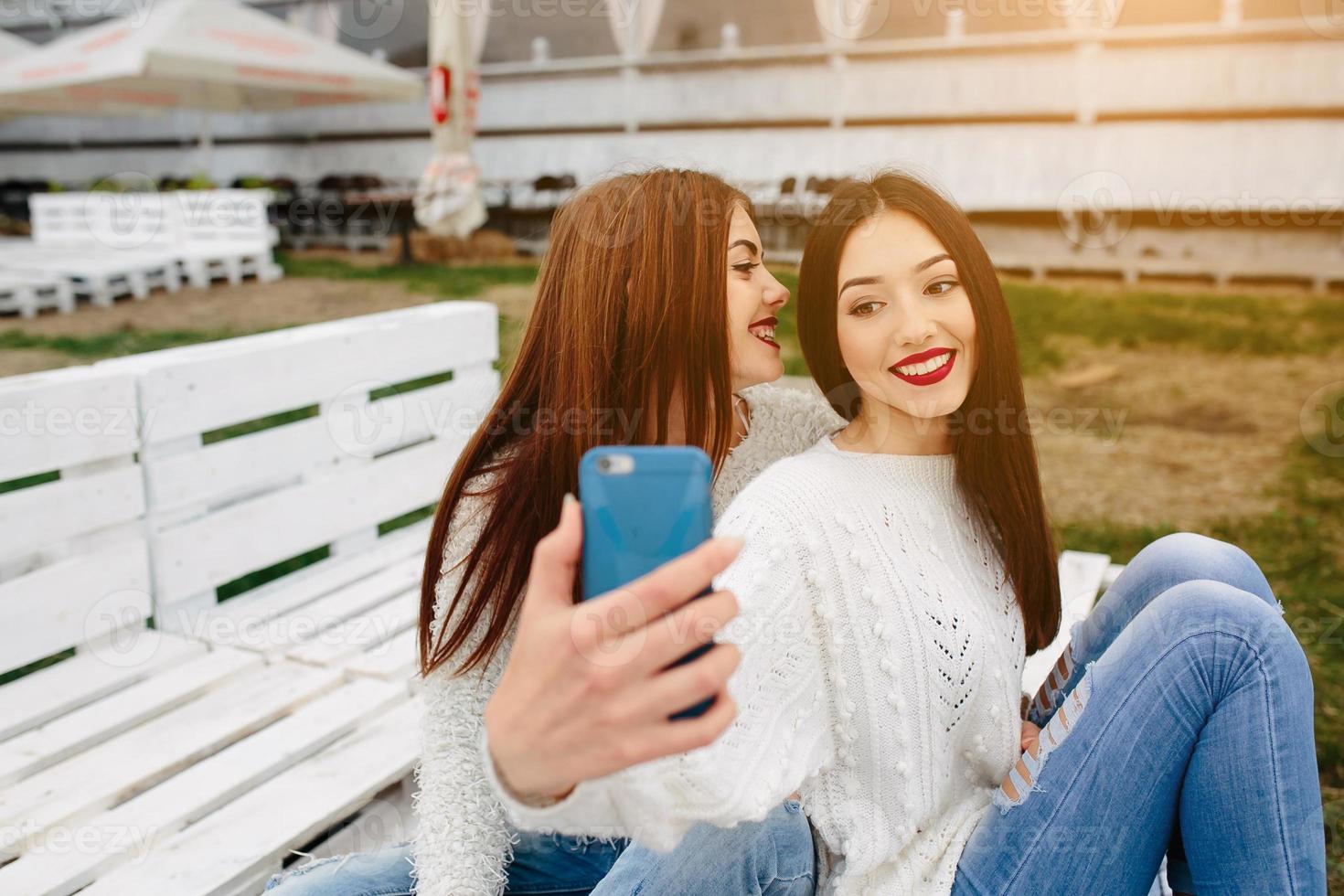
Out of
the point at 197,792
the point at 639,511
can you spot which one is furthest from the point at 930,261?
the point at 197,792

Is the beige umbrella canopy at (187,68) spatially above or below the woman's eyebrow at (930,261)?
above

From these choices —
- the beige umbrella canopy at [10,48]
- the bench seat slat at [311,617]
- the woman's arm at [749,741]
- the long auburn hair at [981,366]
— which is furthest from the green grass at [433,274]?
the woman's arm at [749,741]

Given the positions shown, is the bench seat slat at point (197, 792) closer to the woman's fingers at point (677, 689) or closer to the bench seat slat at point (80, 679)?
the bench seat slat at point (80, 679)

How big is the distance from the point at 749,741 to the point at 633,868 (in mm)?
268

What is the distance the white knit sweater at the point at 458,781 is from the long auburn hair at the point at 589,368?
0.02 meters

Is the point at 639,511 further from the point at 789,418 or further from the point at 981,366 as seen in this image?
the point at 789,418

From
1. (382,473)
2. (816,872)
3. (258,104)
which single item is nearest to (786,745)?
(816,872)

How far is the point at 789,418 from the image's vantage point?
6.77ft

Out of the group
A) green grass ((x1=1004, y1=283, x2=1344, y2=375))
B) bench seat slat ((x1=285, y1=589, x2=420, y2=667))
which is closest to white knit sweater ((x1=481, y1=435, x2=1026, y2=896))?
bench seat slat ((x1=285, y1=589, x2=420, y2=667))

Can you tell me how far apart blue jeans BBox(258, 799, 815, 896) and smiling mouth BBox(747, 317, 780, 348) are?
29.1 inches

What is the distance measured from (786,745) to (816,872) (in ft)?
1.15

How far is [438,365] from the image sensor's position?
10.2ft

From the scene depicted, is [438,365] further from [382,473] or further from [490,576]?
[490,576]

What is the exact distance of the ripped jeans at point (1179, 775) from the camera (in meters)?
1.27
